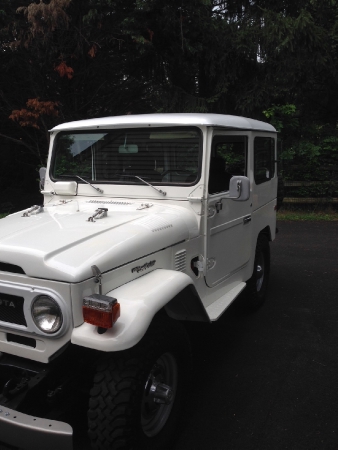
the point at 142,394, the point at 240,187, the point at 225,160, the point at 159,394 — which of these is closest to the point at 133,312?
the point at 142,394

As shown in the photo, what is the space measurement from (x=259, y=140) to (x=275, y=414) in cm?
266

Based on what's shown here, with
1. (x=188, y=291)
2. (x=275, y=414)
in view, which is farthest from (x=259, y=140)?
(x=275, y=414)

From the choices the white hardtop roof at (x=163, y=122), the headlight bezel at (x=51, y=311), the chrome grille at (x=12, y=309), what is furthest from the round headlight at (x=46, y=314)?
the white hardtop roof at (x=163, y=122)

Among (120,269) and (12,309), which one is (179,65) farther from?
(12,309)

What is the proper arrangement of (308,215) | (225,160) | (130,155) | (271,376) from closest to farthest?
(271,376), (130,155), (225,160), (308,215)

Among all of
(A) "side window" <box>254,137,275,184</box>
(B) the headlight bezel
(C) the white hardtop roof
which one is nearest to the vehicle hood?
(B) the headlight bezel

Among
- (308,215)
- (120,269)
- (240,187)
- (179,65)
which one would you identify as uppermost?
(179,65)

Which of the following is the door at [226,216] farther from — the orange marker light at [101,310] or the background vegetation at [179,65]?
the background vegetation at [179,65]

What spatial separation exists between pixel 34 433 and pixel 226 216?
230cm

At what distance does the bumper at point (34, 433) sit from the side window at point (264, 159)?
10.1 ft

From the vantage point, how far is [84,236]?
8.34 ft

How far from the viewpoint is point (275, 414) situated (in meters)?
2.89

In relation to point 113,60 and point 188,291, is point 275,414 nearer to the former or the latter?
point 188,291

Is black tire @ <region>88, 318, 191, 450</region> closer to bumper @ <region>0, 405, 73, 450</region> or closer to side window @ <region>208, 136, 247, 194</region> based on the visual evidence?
bumper @ <region>0, 405, 73, 450</region>
